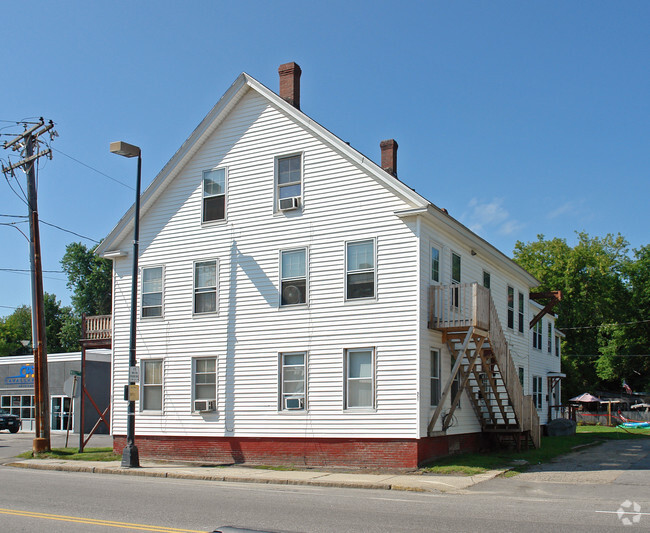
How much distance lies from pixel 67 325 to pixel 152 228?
2168 inches

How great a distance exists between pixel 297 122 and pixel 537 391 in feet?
64.9

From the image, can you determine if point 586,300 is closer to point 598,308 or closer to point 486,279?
point 598,308

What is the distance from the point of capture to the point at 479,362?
22.8 m

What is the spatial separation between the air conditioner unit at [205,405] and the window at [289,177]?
21.4ft

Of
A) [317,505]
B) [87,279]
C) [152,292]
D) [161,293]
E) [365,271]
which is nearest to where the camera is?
[317,505]

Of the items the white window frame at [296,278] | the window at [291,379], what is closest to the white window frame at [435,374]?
the window at [291,379]

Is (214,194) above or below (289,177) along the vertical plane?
below

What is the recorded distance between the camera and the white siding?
1912cm

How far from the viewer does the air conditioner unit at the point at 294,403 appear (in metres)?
19.9

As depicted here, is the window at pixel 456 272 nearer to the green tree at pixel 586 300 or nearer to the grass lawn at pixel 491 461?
the grass lawn at pixel 491 461

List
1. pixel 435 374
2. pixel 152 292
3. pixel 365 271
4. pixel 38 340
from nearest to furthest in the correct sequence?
pixel 365 271 < pixel 435 374 < pixel 152 292 < pixel 38 340

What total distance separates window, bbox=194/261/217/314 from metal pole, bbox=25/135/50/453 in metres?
5.89

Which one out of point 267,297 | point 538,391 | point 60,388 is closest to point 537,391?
point 538,391

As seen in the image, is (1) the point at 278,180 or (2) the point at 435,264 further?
(1) the point at 278,180
